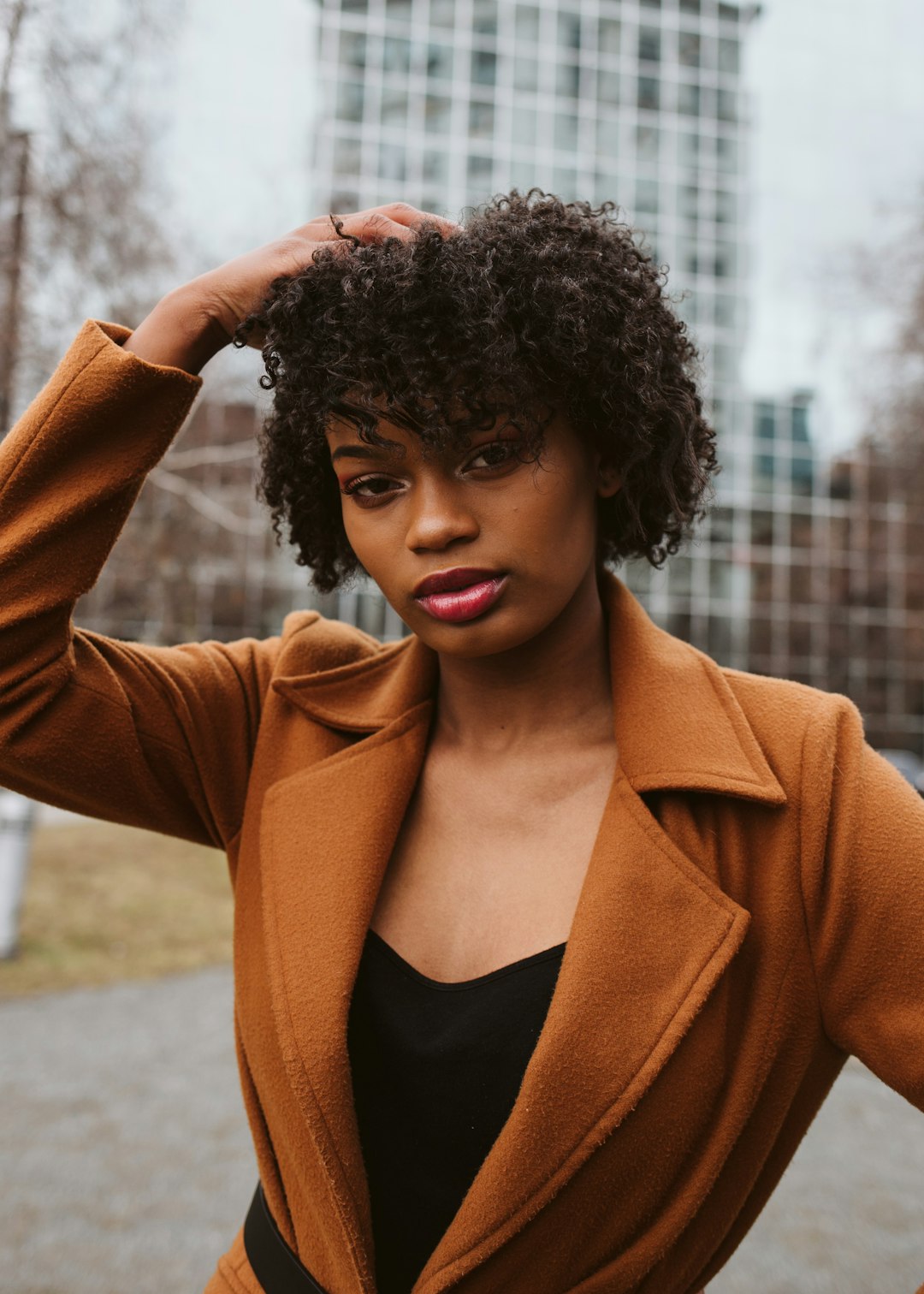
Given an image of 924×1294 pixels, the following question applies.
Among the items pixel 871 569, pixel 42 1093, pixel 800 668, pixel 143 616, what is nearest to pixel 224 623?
pixel 143 616

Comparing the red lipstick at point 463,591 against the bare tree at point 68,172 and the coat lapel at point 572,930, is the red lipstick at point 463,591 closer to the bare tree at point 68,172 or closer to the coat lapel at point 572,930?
the coat lapel at point 572,930

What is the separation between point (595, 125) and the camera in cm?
3491

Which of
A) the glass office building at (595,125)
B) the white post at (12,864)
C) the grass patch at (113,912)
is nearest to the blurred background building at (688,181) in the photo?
the glass office building at (595,125)

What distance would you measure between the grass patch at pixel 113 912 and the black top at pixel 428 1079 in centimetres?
666

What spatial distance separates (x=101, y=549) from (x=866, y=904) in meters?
1.18

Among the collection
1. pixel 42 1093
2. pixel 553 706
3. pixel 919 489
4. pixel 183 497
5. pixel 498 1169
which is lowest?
pixel 42 1093

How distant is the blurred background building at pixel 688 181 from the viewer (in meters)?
32.5

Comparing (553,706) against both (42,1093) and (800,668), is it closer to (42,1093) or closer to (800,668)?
(42,1093)

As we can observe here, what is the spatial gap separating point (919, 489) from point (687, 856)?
16872mm

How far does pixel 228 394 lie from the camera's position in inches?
526

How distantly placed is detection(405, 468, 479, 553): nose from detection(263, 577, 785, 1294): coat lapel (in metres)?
0.39

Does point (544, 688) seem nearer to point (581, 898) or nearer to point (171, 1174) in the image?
point (581, 898)

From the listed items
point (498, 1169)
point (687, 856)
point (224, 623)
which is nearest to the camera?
point (498, 1169)

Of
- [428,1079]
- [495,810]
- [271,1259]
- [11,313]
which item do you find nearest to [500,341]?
[495,810]
